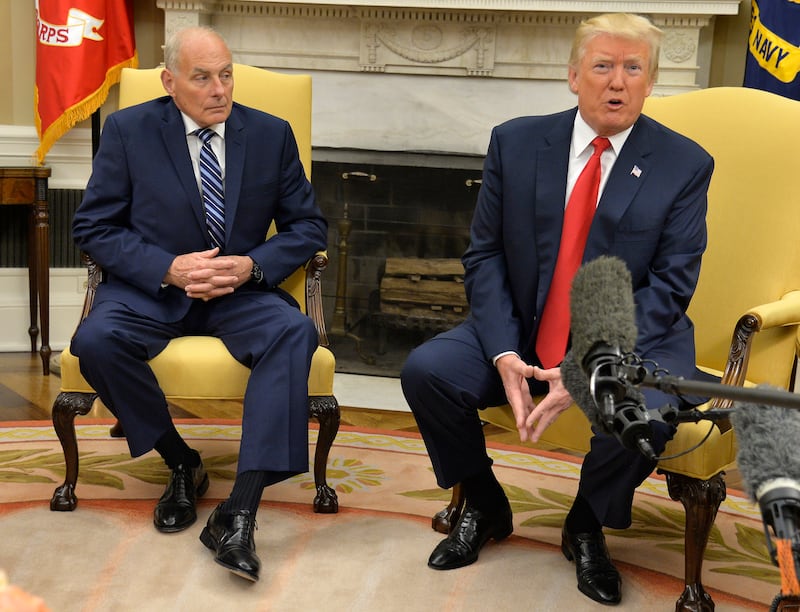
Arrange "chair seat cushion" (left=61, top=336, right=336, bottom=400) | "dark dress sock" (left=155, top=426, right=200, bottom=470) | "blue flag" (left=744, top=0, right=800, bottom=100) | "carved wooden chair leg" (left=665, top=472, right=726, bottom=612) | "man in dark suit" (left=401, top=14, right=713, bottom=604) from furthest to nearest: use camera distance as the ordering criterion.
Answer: "blue flag" (left=744, top=0, right=800, bottom=100)
"dark dress sock" (left=155, top=426, right=200, bottom=470)
"chair seat cushion" (left=61, top=336, right=336, bottom=400)
"man in dark suit" (left=401, top=14, right=713, bottom=604)
"carved wooden chair leg" (left=665, top=472, right=726, bottom=612)

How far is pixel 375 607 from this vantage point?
7.07ft

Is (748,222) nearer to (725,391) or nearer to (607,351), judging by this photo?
(607,351)

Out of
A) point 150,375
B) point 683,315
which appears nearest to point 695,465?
point 683,315

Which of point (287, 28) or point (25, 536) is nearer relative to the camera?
point (25, 536)

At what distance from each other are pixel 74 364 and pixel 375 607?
1.02 meters

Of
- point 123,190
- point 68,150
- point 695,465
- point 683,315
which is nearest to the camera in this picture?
point 695,465

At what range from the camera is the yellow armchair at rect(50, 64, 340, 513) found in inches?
98.0

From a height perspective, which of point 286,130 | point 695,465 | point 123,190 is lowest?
point 695,465

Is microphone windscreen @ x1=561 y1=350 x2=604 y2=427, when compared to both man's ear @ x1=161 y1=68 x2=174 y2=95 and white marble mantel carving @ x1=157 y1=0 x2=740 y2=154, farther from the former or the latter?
white marble mantel carving @ x1=157 y1=0 x2=740 y2=154

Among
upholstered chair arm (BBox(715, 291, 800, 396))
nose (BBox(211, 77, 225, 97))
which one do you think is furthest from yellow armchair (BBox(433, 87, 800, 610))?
nose (BBox(211, 77, 225, 97))

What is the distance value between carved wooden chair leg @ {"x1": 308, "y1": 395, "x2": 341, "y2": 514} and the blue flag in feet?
6.71

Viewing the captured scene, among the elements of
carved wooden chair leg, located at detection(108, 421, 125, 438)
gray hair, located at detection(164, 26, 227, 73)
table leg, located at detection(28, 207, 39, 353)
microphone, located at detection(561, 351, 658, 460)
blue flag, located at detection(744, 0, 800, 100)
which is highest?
blue flag, located at detection(744, 0, 800, 100)

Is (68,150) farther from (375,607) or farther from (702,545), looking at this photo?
(702,545)

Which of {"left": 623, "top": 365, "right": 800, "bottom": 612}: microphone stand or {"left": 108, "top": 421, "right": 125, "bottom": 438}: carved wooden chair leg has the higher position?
{"left": 623, "top": 365, "right": 800, "bottom": 612}: microphone stand
